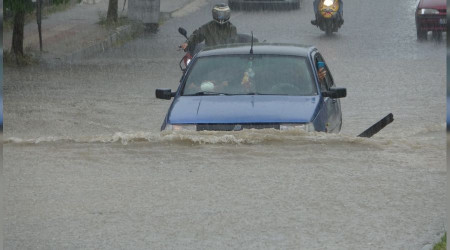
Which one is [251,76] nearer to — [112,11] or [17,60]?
[17,60]

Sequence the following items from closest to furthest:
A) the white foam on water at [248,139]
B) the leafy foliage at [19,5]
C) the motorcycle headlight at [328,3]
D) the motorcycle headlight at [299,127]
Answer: the motorcycle headlight at [299,127] → the white foam on water at [248,139] → the leafy foliage at [19,5] → the motorcycle headlight at [328,3]

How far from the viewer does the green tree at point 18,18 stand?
2089 cm

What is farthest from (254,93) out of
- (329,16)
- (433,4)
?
(329,16)

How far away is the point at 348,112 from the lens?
686 inches

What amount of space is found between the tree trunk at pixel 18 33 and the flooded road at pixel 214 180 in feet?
11.0

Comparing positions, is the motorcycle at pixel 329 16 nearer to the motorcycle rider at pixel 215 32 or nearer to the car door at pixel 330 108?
the motorcycle rider at pixel 215 32

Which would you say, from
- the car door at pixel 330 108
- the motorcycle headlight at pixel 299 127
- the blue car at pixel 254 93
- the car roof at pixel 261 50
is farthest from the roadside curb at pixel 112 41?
the motorcycle headlight at pixel 299 127

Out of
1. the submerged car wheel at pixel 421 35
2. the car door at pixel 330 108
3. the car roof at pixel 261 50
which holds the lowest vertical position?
the submerged car wheel at pixel 421 35

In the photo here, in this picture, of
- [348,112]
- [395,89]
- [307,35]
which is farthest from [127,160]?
[307,35]

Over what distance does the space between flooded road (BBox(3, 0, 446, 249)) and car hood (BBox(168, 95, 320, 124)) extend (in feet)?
0.77

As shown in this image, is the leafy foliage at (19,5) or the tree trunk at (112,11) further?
the tree trunk at (112,11)

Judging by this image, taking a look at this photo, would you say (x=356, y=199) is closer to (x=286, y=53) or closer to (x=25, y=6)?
(x=286, y=53)

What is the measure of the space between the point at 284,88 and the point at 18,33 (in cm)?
1155

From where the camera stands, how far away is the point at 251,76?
11688mm
